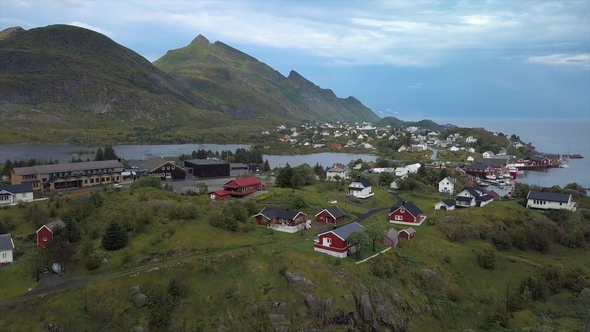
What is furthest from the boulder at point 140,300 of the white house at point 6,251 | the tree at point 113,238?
the white house at point 6,251

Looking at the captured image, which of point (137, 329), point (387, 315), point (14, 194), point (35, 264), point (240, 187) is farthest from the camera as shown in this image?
point (240, 187)

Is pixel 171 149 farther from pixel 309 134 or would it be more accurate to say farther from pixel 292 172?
pixel 292 172

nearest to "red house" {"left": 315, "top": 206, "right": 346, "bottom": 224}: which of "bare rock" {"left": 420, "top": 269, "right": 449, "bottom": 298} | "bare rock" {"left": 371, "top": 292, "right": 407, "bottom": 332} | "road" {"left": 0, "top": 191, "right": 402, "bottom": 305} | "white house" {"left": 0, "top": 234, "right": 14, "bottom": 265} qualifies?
"road" {"left": 0, "top": 191, "right": 402, "bottom": 305}

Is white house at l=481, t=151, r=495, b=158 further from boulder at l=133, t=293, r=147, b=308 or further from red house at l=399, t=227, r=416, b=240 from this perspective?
boulder at l=133, t=293, r=147, b=308

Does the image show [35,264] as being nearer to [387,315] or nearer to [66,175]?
[387,315]

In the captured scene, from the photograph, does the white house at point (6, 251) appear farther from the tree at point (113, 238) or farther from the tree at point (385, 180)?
the tree at point (385, 180)

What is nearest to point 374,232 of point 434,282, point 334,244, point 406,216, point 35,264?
point 334,244

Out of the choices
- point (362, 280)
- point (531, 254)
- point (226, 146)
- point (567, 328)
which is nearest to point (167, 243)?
point (362, 280)
